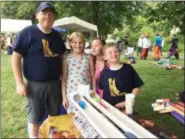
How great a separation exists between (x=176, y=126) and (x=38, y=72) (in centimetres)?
238

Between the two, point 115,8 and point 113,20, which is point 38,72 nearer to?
point 115,8

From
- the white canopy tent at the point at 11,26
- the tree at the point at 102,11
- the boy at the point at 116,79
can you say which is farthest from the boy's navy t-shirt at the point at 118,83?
the white canopy tent at the point at 11,26

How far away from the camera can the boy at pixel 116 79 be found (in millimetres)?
2773

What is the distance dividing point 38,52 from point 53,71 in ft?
0.70

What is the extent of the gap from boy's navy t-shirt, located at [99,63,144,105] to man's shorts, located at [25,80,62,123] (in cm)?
44

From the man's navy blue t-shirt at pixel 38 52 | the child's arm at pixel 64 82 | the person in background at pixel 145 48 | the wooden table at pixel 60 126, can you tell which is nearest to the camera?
the wooden table at pixel 60 126

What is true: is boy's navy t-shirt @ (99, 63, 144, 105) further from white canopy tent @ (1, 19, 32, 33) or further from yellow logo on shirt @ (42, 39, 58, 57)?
white canopy tent @ (1, 19, 32, 33)

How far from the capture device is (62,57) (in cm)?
295

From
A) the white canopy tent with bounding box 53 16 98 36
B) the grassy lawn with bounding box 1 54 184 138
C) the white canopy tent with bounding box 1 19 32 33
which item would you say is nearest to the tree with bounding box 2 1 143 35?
the white canopy tent with bounding box 1 19 32 33

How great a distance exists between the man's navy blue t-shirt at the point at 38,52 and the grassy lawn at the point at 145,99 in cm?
103

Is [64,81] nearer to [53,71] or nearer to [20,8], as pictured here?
[53,71]

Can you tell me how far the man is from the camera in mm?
2689

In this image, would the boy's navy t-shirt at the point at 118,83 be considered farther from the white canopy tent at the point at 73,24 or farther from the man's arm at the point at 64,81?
the white canopy tent at the point at 73,24

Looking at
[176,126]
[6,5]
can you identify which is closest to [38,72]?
[176,126]
